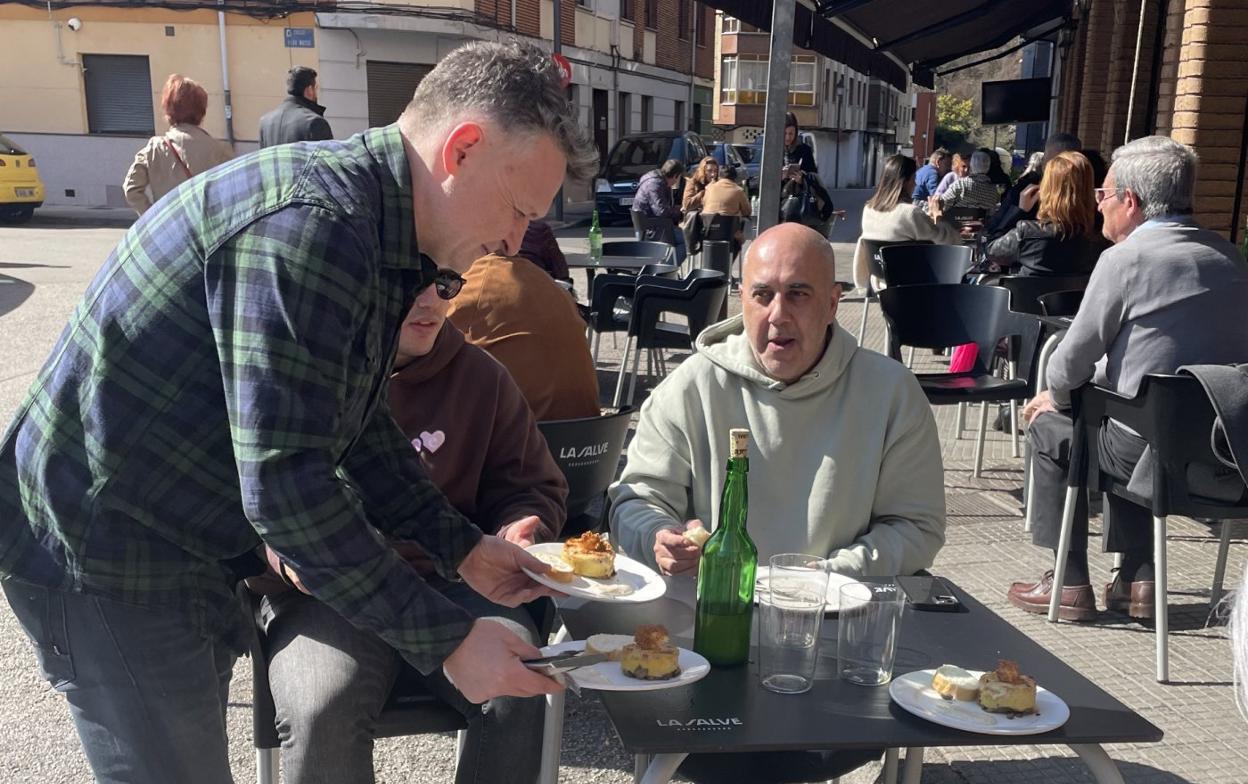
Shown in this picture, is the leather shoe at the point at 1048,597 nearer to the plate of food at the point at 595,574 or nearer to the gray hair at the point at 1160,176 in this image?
the gray hair at the point at 1160,176

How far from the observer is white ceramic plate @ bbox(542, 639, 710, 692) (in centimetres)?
166

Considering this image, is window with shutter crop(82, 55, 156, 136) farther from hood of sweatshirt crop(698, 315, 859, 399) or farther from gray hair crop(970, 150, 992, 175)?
hood of sweatshirt crop(698, 315, 859, 399)

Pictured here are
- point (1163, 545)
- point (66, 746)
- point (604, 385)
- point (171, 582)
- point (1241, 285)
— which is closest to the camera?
point (171, 582)

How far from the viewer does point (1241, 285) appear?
400 cm

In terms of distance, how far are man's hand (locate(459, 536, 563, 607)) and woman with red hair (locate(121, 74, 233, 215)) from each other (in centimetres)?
565

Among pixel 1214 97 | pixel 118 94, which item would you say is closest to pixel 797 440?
pixel 1214 97

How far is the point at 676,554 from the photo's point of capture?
2277 millimetres

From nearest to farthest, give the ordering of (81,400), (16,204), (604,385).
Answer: (81,400), (604,385), (16,204)

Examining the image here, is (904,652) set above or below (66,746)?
above

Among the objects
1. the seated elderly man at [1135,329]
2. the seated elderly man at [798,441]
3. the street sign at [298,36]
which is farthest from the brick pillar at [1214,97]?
the street sign at [298,36]

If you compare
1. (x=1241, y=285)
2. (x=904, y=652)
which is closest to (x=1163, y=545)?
(x=1241, y=285)

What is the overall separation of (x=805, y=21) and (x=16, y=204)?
1515 centimetres

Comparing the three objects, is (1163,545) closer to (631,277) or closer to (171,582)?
(171,582)

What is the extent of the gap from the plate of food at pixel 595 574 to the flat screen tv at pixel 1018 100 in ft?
59.1
